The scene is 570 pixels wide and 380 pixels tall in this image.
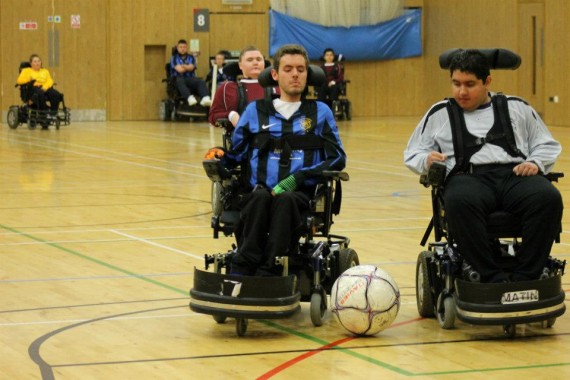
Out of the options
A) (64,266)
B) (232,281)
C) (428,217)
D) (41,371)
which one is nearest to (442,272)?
(232,281)

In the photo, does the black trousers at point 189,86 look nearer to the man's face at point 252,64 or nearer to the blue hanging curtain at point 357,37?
the blue hanging curtain at point 357,37

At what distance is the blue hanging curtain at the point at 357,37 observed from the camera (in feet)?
84.4

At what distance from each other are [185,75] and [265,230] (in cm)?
1894

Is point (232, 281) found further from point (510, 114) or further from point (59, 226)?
point (59, 226)

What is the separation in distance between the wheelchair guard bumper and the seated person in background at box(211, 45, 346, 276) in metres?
0.17

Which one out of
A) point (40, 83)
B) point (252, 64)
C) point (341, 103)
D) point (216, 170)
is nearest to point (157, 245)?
point (252, 64)

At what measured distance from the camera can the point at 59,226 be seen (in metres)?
8.95

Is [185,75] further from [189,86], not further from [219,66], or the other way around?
[219,66]

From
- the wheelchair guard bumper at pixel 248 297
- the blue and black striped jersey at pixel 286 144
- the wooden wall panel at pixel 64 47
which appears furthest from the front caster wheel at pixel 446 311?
the wooden wall panel at pixel 64 47

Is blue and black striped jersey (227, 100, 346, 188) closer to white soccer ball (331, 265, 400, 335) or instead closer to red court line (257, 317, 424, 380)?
white soccer ball (331, 265, 400, 335)

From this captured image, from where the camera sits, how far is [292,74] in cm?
571

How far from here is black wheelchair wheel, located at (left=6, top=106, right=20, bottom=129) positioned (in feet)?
70.6

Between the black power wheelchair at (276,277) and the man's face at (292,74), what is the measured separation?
0.10m

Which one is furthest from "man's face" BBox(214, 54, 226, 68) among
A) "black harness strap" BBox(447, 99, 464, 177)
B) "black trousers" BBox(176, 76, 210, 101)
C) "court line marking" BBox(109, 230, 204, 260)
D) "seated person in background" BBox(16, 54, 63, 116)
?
"black harness strap" BBox(447, 99, 464, 177)
